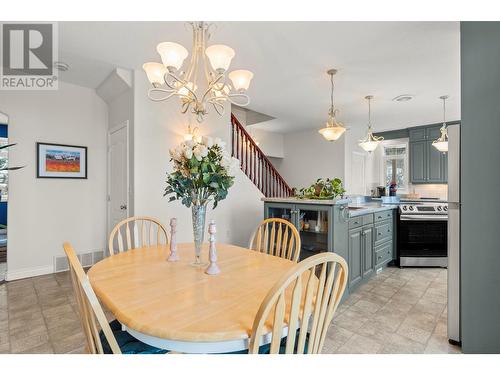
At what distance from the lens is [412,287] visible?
123 inches

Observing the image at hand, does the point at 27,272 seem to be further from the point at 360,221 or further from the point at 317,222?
the point at 360,221

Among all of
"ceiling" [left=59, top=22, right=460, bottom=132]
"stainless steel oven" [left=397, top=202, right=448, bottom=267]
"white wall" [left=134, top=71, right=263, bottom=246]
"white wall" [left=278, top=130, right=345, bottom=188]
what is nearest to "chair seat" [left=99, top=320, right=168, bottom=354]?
"white wall" [left=134, top=71, right=263, bottom=246]

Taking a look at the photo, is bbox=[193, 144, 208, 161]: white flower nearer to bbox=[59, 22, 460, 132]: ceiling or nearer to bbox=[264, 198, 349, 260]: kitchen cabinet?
bbox=[59, 22, 460, 132]: ceiling

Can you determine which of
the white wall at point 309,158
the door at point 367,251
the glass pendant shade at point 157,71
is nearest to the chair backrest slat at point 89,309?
the glass pendant shade at point 157,71

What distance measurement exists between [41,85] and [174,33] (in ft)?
7.56

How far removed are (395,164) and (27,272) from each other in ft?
24.4

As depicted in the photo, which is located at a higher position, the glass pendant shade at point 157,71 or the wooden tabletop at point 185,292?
the glass pendant shade at point 157,71

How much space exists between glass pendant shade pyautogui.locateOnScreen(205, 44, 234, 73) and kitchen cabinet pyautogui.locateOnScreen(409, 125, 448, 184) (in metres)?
5.53

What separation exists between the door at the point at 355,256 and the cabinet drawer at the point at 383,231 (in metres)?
0.51

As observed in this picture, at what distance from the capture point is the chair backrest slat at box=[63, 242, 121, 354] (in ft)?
2.97

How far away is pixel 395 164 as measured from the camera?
652 cm

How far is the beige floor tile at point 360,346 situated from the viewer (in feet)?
6.24

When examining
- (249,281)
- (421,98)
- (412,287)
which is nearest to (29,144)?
(249,281)

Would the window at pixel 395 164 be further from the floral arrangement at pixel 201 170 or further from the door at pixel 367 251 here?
the floral arrangement at pixel 201 170
